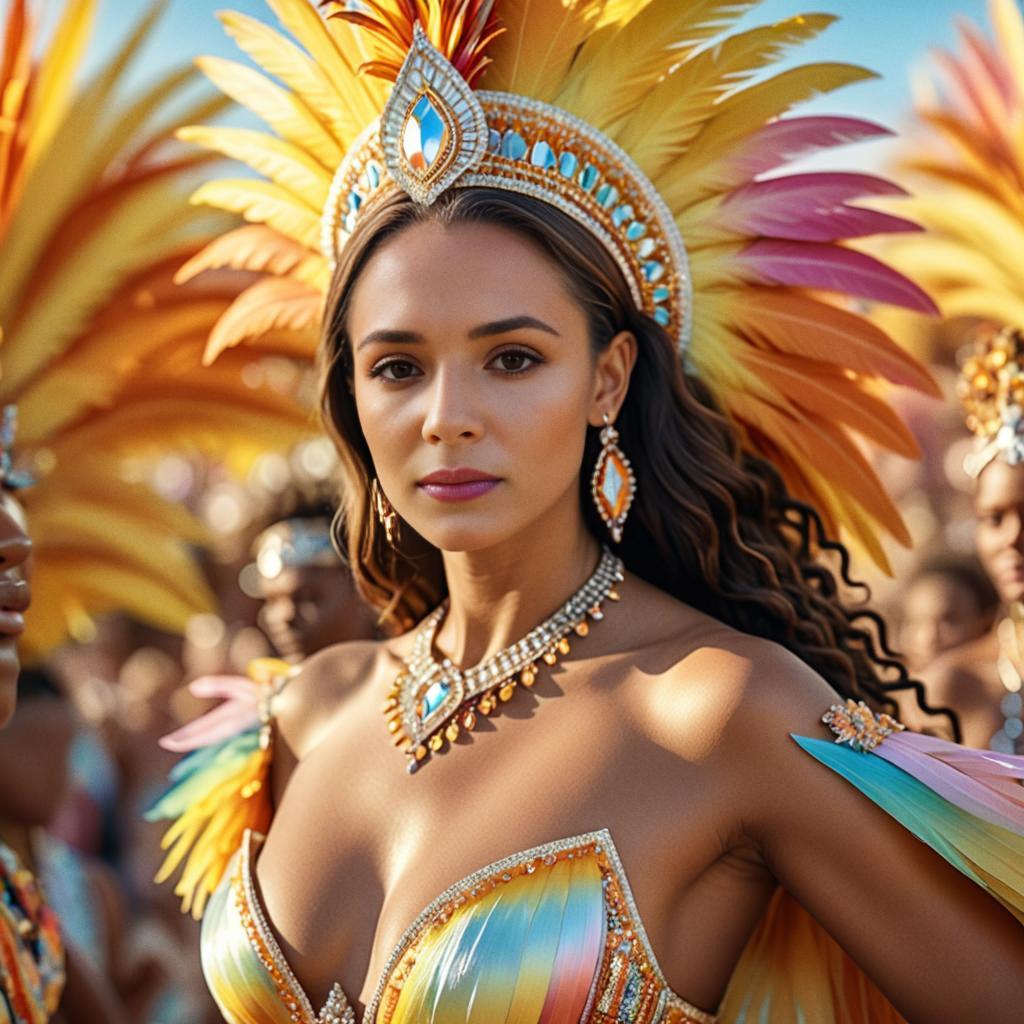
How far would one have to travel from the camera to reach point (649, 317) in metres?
2.31

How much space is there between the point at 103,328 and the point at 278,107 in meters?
1.14

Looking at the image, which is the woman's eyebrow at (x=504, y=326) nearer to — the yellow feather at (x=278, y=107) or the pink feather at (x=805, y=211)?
the pink feather at (x=805, y=211)

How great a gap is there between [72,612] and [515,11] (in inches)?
83.2

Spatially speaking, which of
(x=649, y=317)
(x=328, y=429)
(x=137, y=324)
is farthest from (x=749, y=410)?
(x=137, y=324)

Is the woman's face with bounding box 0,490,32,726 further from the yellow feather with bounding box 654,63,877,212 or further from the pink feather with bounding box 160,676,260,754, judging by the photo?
the yellow feather with bounding box 654,63,877,212

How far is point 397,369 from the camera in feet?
7.09

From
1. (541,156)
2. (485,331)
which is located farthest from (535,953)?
(541,156)

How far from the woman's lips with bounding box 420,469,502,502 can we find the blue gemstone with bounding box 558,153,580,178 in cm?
50

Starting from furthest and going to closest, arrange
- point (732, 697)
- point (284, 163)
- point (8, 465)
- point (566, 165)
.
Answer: point (8, 465) < point (284, 163) < point (566, 165) < point (732, 697)

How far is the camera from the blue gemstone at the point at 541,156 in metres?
2.20

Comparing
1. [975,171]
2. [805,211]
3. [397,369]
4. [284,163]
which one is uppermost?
[975,171]

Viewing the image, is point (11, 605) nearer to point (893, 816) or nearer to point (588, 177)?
point (588, 177)

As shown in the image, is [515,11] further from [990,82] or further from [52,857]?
[52,857]

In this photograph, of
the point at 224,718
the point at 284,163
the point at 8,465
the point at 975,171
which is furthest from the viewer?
the point at 975,171
